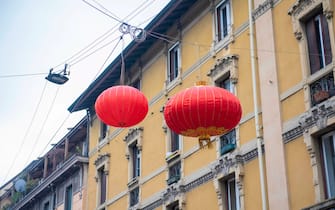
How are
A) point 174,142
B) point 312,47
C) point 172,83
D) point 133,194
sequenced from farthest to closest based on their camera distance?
point 133,194 → point 172,83 → point 174,142 → point 312,47

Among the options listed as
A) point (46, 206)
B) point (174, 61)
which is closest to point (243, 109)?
point (174, 61)

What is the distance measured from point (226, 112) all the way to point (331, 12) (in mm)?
4240

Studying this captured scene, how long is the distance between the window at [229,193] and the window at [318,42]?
13.6 ft

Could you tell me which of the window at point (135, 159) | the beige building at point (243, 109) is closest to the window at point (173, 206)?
the beige building at point (243, 109)

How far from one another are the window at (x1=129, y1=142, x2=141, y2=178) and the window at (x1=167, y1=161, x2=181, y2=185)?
2.76 metres

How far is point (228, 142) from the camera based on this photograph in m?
17.9

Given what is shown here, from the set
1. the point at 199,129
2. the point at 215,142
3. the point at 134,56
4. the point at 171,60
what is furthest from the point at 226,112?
the point at 134,56

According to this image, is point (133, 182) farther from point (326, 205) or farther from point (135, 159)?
point (326, 205)

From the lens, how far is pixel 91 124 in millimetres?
28438

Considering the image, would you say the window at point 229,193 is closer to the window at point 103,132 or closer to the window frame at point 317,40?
the window frame at point 317,40

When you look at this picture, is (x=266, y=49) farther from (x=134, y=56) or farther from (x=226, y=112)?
(x=134, y=56)

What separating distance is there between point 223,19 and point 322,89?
223 inches

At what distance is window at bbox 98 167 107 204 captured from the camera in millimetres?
25942

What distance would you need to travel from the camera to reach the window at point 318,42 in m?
14.8
